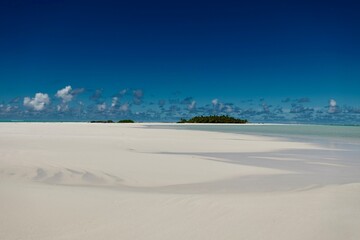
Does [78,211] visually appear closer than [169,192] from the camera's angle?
Yes

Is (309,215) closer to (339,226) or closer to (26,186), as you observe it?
(339,226)

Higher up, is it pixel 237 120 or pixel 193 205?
pixel 237 120

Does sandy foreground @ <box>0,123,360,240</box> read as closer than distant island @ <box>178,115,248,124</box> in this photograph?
Yes

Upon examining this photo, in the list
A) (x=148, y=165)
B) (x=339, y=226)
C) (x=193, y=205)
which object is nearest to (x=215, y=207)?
(x=193, y=205)

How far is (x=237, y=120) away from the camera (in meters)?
99.8

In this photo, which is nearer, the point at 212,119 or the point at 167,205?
the point at 167,205

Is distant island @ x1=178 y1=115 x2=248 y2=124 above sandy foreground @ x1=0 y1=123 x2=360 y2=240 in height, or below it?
above

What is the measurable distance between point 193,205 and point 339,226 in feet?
6.69

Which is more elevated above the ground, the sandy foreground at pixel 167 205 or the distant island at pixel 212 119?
the distant island at pixel 212 119

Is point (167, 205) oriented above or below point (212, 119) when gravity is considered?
below

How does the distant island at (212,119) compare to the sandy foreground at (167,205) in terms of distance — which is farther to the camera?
the distant island at (212,119)

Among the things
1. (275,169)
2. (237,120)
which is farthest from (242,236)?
(237,120)

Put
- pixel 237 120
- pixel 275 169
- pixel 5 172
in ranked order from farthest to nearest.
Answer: pixel 237 120
pixel 275 169
pixel 5 172

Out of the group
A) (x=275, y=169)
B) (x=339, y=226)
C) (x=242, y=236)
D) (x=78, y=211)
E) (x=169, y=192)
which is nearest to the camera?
(x=242, y=236)
